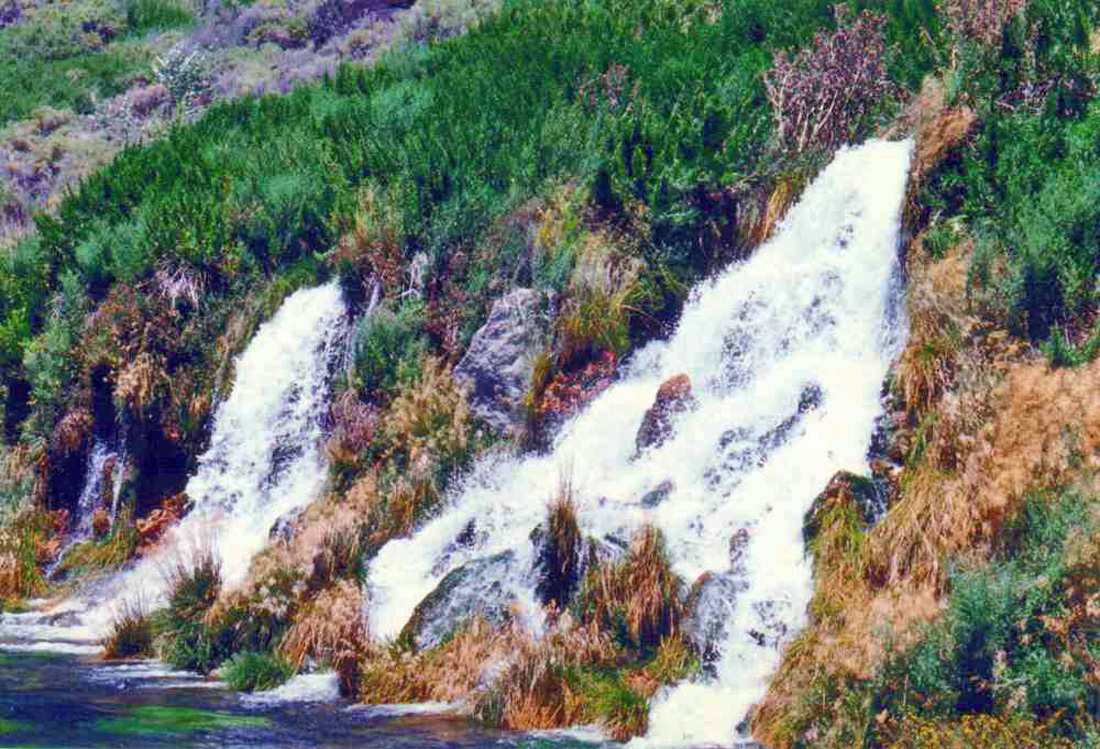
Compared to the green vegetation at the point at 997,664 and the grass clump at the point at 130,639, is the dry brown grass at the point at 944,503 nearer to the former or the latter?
the green vegetation at the point at 997,664

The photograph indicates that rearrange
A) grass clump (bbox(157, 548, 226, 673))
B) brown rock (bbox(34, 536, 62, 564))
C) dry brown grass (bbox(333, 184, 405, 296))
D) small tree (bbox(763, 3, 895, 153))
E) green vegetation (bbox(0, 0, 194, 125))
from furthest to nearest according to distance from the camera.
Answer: green vegetation (bbox(0, 0, 194, 125)), brown rock (bbox(34, 536, 62, 564)), dry brown grass (bbox(333, 184, 405, 296)), small tree (bbox(763, 3, 895, 153)), grass clump (bbox(157, 548, 226, 673))

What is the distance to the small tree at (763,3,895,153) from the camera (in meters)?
14.8

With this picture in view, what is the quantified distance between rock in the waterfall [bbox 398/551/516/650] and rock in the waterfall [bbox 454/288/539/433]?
Answer: 10.1 ft

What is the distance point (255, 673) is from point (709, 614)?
346 centimetres

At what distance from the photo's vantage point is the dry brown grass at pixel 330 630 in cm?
1082

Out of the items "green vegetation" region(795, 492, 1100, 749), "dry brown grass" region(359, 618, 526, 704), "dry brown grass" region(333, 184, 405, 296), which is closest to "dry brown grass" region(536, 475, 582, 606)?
"dry brown grass" region(359, 618, 526, 704)

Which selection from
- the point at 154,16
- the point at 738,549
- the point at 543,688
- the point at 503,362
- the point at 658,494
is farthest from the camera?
the point at 154,16

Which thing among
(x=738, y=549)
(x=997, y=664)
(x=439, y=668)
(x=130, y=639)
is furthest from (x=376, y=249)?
(x=997, y=664)

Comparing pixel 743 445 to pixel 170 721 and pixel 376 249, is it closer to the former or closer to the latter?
pixel 170 721

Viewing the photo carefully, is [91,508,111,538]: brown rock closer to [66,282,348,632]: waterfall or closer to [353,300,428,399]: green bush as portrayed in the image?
[66,282,348,632]: waterfall

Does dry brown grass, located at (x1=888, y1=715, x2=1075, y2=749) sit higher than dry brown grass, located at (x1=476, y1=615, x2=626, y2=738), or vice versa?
dry brown grass, located at (x1=476, y1=615, x2=626, y2=738)

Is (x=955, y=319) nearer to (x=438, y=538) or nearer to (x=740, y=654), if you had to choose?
(x=740, y=654)

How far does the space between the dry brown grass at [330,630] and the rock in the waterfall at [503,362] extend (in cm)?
288

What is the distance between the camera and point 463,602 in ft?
34.7
